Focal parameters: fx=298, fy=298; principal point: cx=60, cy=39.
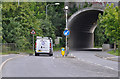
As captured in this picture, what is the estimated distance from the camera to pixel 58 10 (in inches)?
2675

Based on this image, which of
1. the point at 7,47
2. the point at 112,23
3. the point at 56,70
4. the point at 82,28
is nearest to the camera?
the point at 56,70

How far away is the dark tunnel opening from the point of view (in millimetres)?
56916

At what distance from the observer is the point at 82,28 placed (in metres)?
67.2

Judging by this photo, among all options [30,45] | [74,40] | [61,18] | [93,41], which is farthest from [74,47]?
[30,45]

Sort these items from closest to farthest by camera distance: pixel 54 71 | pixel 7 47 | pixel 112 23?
pixel 54 71
pixel 7 47
pixel 112 23

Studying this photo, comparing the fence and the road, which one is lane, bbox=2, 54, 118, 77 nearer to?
the road

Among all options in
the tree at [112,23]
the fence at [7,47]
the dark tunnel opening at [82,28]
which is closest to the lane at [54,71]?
the fence at [7,47]

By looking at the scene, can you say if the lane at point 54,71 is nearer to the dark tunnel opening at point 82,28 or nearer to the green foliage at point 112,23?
the green foliage at point 112,23

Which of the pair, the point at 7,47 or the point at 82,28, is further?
the point at 82,28

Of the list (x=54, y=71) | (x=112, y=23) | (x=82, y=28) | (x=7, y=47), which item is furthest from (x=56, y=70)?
(x=82, y=28)

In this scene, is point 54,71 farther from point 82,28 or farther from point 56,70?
point 82,28

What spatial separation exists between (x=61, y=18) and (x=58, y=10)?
15.5 ft

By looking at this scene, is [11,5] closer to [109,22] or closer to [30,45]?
[30,45]

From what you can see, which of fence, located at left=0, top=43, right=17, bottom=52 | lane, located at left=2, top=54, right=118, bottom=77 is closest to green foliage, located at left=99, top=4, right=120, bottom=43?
fence, located at left=0, top=43, right=17, bottom=52
